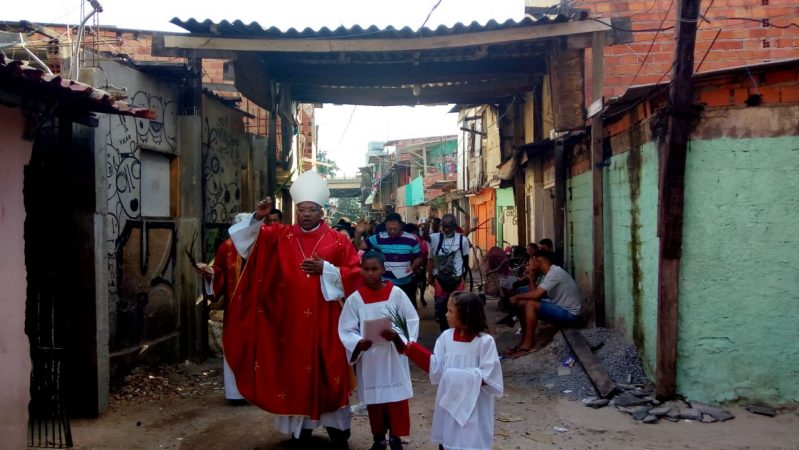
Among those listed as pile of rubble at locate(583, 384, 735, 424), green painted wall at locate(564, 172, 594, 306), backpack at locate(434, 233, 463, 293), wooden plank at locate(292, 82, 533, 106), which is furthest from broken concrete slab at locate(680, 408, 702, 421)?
wooden plank at locate(292, 82, 533, 106)

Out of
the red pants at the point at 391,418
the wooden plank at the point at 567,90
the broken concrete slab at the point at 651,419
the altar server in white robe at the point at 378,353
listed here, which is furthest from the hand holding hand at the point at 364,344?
the wooden plank at the point at 567,90

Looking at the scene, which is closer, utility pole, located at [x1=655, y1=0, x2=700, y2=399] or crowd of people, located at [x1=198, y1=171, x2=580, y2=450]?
crowd of people, located at [x1=198, y1=171, x2=580, y2=450]

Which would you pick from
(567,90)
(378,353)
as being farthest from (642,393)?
(567,90)

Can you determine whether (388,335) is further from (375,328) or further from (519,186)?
(519,186)

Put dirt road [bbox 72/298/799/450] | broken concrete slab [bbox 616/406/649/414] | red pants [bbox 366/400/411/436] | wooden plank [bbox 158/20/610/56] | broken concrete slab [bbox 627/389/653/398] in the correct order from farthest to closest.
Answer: wooden plank [bbox 158/20/610/56]
broken concrete slab [bbox 627/389/653/398]
broken concrete slab [bbox 616/406/649/414]
dirt road [bbox 72/298/799/450]
red pants [bbox 366/400/411/436]

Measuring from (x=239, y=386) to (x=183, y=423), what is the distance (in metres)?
Result: 1.02

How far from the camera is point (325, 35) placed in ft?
26.1

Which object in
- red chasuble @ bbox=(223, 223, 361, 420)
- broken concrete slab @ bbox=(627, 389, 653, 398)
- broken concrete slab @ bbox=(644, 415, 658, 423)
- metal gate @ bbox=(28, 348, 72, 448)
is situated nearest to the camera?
red chasuble @ bbox=(223, 223, 361, 420)

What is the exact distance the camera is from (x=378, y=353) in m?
4.74

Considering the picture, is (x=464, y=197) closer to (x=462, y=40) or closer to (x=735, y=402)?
(x=462, y=40)

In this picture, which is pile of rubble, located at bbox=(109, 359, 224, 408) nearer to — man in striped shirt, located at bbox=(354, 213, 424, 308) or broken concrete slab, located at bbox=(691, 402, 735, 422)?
man in striped shirt, located at bbox=(354, 213, 424, 308)

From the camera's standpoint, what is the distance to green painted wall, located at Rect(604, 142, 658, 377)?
249 inches

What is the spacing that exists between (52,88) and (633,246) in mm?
5184

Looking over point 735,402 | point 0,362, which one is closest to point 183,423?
point 0,362
